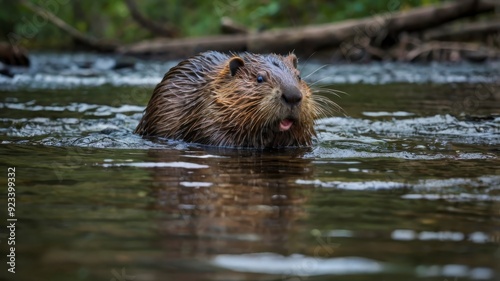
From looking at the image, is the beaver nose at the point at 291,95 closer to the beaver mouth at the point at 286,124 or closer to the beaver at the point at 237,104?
the beaver at the point at 237,104

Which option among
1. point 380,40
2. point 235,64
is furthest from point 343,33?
point 235,64

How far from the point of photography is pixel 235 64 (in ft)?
22.4

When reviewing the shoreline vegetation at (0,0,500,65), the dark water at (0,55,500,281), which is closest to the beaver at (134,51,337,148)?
the dark water at (0,55,500,281)

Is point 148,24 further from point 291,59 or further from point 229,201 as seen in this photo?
point 229,201

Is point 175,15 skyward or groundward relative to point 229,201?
skyward

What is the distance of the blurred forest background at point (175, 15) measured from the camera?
21266 mm

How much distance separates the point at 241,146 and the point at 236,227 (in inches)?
120

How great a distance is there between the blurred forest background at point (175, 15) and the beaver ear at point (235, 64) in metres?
11.6

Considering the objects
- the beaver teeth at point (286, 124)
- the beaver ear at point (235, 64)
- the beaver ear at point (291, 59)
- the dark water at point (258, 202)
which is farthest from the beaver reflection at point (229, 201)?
the beaver ear at point (291, 59)

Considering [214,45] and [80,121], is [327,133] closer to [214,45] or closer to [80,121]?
[80,121]

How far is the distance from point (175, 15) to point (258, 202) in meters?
23.7

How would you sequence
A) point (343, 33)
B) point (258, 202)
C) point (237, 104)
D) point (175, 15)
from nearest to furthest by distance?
point (258, 202)
point (237, 104)
point (343, 33)
point (175, 15)

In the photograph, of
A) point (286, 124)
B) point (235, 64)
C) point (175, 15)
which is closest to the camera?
point (286, 124)

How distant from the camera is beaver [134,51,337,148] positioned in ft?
20.9
